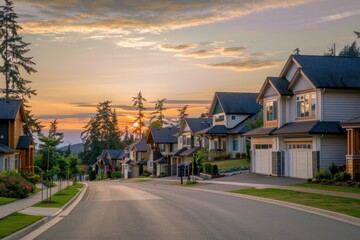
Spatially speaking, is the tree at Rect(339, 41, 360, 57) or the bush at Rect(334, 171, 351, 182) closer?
the bush at Rect(334, 171, 351, 182)

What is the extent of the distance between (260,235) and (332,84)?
2646 cm

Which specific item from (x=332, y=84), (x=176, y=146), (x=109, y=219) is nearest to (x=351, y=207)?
(x=109, y=219)

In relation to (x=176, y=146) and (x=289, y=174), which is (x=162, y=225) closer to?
(x=289, y=174)

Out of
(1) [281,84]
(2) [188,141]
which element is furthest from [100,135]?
(1) [281,84]

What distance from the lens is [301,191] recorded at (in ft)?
97.2

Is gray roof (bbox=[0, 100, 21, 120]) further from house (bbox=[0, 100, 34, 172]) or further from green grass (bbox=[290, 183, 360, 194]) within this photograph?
green grass (bbox=[290, 183, 360, 194])

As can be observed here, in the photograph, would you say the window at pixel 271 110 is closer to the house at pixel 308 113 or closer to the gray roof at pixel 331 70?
the house at pixel 308 113

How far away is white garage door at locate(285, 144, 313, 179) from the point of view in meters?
38.5

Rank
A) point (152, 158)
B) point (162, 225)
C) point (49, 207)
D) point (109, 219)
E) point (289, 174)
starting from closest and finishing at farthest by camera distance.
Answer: point (162, 225) → point (109, 219) → point (49, 207) → point (289, 174) → point (152, 158)

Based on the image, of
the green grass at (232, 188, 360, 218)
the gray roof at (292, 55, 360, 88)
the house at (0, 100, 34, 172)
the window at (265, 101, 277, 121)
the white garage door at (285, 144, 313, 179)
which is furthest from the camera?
the house at (0, 100, 34, 172)

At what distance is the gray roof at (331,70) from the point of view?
38812 mm

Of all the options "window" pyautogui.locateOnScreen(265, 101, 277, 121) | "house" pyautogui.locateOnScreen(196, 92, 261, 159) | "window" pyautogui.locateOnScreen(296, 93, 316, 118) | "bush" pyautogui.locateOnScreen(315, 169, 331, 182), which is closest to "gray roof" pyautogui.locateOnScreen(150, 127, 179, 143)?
"house" pyautogui.locateOnScreen(196, 92, 261, 159)

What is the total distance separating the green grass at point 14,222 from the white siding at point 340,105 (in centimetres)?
2571

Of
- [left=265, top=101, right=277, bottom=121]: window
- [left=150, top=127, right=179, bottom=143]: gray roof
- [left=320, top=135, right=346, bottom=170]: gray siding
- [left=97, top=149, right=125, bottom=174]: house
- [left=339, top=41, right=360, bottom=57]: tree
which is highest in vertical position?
[left=339, top=41, right=360, bottom=57]: tree
